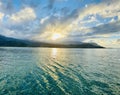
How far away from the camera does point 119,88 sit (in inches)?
941

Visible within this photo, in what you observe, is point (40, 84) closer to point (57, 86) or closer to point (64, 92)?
point (57, 86)

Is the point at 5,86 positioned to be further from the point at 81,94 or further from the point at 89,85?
the point at 89,85

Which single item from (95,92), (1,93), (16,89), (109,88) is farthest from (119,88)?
(1,93)

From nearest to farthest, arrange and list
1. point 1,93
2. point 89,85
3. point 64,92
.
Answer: point 1,93 → point 64,92 → point 89,85

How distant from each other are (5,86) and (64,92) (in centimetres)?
1028

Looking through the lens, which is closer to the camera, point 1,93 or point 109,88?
point 1,93

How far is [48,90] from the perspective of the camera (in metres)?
22.3

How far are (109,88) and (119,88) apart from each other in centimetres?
172

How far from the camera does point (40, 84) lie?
2541cm

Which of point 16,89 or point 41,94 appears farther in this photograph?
point 16,89

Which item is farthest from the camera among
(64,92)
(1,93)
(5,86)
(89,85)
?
(89,85)

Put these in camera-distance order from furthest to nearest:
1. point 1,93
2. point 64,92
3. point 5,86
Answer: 1. point 5,86
2. point 64,92
3. point 1,93

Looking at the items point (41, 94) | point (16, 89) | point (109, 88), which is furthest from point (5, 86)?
point (109, 88)

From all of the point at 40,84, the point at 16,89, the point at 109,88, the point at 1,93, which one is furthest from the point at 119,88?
the point at 1,93
